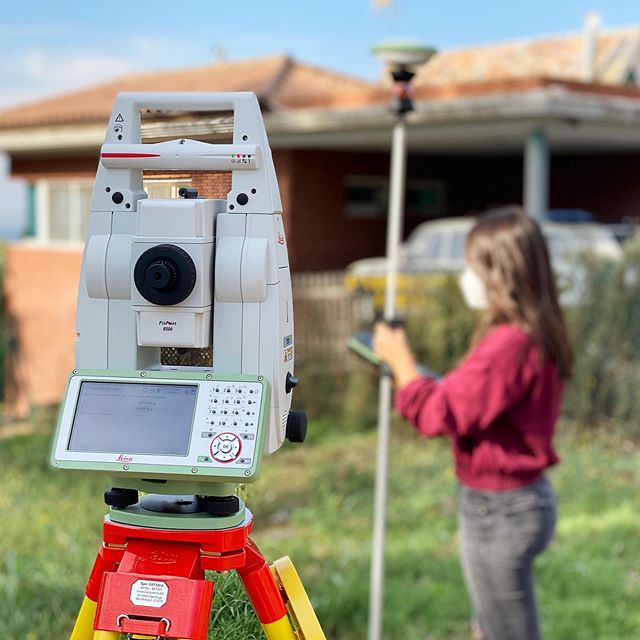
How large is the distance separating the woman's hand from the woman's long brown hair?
23 cm

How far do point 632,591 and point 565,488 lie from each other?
1.84 m

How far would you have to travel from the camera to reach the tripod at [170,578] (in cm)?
138

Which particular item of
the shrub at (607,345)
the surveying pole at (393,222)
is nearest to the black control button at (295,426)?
the surveying pole at (393,222)

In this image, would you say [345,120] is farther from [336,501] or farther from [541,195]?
[336,501]

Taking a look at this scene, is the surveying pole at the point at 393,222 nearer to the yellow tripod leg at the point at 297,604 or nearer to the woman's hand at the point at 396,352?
the woman's hand at the point at 396,352

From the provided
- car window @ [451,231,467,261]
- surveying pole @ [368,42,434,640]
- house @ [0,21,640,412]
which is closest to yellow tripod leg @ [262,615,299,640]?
surveying pole @ [368,42,434,640]

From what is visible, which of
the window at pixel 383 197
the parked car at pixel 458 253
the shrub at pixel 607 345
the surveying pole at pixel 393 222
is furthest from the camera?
the window at pixel 383 197

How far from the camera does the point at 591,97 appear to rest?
10.9m

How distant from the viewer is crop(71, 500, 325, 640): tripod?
1379 mm

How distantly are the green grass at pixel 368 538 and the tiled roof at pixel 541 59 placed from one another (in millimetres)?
11608

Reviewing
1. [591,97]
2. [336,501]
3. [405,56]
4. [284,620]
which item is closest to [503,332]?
[405,56]

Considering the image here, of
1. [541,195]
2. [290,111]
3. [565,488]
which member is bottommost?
[565,488]

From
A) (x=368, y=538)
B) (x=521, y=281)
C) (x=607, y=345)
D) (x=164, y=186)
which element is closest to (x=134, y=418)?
(x=164, y=186)

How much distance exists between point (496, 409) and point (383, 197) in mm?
12990
